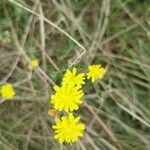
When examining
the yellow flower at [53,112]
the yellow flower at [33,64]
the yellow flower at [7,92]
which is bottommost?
the yellow flower at [53,112]

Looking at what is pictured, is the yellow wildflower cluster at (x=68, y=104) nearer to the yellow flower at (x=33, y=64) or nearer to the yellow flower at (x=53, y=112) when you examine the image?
the yellow flower at (x=53, y=112)

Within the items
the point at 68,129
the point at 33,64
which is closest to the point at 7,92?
the point at 33,64

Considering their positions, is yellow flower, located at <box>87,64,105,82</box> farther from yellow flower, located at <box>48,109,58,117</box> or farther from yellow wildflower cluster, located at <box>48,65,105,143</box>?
yellow flower, located at <box>48,109,58,117</box>

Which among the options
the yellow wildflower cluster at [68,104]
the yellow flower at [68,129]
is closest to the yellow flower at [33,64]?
the yellow wildflower cluster at [68,104]

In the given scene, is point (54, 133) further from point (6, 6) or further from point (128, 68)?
point (6, 6)

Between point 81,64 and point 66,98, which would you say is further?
point 81,64

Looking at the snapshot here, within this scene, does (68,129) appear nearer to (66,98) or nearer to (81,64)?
(66,98)

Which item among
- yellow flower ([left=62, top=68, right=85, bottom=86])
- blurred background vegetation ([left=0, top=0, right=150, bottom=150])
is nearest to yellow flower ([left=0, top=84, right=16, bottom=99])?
blurred background vegetation ([left=0, top=0, right=150, bottom=150])
